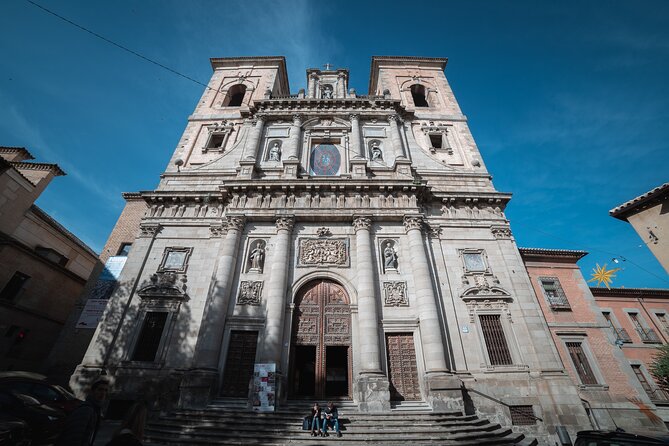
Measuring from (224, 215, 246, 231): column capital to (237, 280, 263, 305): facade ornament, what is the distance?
292cm

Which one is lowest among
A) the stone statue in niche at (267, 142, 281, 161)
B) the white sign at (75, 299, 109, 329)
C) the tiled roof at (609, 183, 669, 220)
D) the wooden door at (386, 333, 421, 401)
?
the wooden door at (386, 333, 421, 401)

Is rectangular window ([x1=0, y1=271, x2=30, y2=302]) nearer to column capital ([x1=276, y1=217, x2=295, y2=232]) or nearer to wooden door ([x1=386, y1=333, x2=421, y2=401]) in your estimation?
column capital ([x1=276, y1=217, x2=295, y2=232])

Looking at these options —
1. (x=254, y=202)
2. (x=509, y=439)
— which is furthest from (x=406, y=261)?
(x=254, y=202)

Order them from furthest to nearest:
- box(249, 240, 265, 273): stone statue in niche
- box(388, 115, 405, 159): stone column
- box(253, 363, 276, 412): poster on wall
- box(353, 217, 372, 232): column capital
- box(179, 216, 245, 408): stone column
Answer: box(388, 115, 405, 159): stone column
box(353, 217, 372, 232): column capital
box(249, 240, 265, 273): stone statue in niche
box(179, 216, 245, 408): stone column
box(253, 363, 276, 412): poster on wall

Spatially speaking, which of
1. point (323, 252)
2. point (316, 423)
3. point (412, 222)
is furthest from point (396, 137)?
point (316, 423)

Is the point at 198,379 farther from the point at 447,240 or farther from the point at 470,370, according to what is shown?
the point at 447,240

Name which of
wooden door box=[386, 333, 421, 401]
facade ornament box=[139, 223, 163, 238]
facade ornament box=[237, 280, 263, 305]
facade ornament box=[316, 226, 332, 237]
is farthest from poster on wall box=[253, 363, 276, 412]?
facade ornament box=[139, 223, 163, 238]

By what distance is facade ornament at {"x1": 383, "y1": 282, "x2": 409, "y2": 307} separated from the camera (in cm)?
1387

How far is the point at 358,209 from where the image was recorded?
1594cm

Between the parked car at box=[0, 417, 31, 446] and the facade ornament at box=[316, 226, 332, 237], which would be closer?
the parked car at box=[0, 417, 31, 446]

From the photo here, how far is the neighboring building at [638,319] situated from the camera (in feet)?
61.1

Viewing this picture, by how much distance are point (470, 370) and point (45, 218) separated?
26.9 metres

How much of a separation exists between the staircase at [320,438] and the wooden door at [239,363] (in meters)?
0.95

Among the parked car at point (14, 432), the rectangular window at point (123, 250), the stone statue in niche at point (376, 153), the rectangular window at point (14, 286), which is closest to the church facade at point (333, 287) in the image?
the stone statue in niche at point (376, 153)
